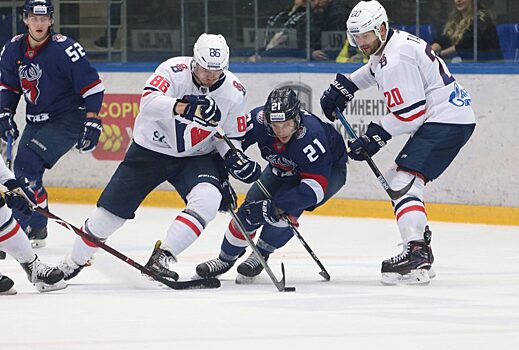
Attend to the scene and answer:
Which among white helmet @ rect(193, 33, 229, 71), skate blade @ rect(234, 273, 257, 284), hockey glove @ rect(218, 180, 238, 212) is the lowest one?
skate blade @ rect(234, 273, 257, 284)

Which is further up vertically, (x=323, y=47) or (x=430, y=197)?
(x=323, y=47)

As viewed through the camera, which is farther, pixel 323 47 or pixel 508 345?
pixel 323 47

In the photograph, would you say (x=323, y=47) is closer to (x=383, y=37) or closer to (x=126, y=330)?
(x=383, y=37)

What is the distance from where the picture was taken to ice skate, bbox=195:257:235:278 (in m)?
6.64

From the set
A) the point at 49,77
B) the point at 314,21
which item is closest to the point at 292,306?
the point at 49,77

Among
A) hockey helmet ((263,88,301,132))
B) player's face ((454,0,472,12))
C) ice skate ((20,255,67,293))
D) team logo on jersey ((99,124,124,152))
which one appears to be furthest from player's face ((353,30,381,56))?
team logo on jersey ((99,124,124,152))

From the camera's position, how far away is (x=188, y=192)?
650 centimetres

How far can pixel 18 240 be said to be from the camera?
6086 mm

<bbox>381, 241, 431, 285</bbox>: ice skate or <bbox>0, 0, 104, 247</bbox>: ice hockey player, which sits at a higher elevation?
<bbox>0, 0, 104, 247</bbox>: ice hockey player

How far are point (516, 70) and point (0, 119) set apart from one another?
123 inches

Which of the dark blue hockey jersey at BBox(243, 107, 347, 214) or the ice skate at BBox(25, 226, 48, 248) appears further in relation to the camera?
the ice skate at BBox(25, 226, 48, 248)

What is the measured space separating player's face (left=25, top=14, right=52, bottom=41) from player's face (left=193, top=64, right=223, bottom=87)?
153 centimetres

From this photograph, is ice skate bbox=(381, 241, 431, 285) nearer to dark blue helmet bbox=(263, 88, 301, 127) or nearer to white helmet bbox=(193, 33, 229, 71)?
dark blue helmet bbox=(263, 88, 301, 127)

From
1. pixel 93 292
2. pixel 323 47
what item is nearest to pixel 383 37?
pixel 93 292
